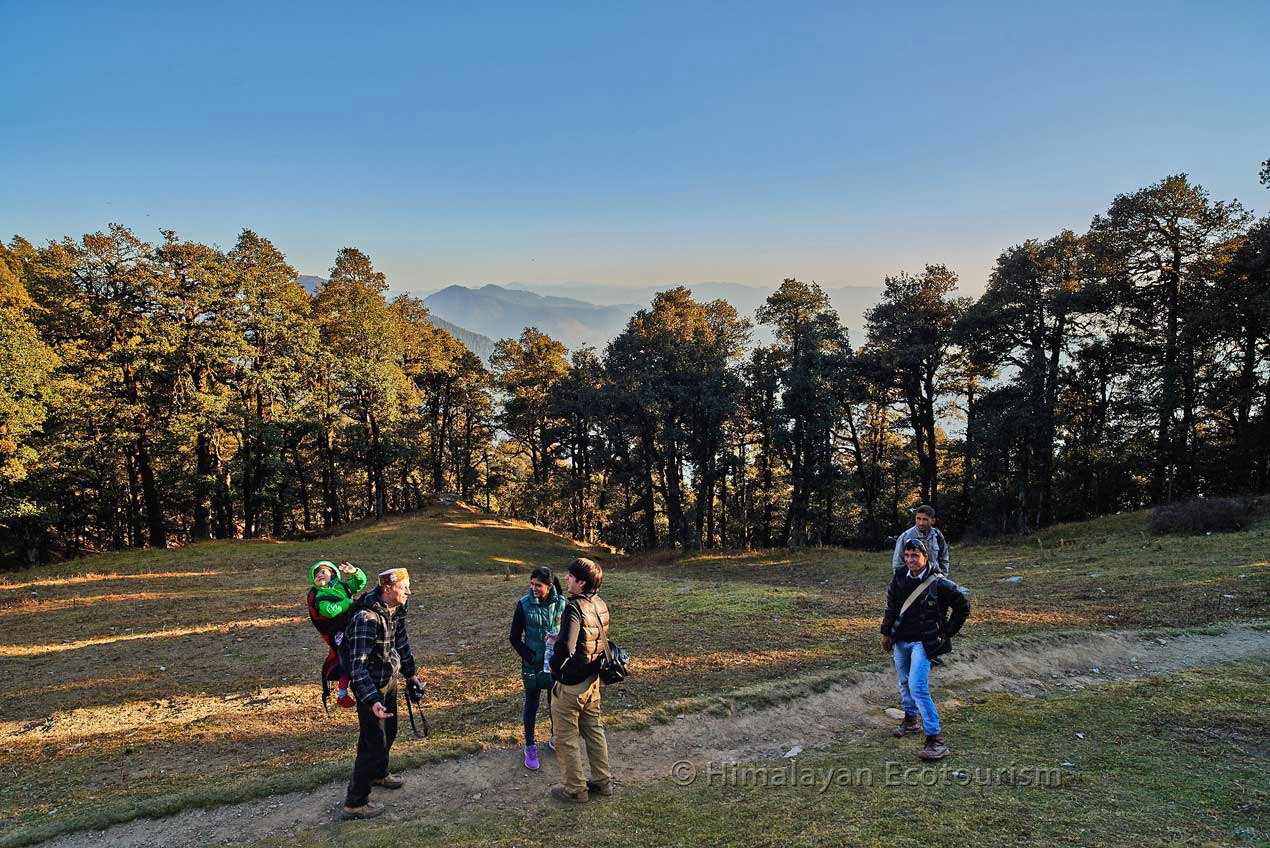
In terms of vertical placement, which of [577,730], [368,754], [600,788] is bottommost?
[600,788]

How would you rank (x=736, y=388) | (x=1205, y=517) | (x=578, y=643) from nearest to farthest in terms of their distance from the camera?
(x=578, y=643) → (x=1205, y=517) → (x=736, y=388)

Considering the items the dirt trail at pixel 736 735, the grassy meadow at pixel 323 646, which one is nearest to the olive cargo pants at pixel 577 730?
the dirt trail at pixel 736 735

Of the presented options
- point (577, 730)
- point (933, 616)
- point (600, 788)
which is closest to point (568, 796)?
point (600, 788)

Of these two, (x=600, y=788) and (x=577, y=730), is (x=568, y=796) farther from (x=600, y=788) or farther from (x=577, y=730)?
(x=577, y=730)

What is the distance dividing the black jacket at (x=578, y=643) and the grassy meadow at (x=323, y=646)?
1.70 meters

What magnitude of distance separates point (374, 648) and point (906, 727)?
6516 mm

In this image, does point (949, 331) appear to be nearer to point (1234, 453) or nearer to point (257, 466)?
point (1234, 453)

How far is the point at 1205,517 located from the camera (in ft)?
68.5

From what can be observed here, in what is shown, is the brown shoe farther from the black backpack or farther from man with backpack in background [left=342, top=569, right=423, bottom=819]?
man with backpack in background [left=342, top=569, right=423, bottom=819]

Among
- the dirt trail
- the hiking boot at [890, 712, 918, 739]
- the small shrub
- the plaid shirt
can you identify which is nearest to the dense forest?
the small shrub

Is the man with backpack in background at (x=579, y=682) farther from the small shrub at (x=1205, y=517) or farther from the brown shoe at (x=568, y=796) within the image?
the small shrub at (x=1205, y=517)

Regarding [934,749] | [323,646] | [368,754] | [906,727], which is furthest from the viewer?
[323,646]

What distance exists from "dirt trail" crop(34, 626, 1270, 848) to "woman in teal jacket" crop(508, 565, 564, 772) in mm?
599

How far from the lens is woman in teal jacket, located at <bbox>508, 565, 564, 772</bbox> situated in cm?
714
